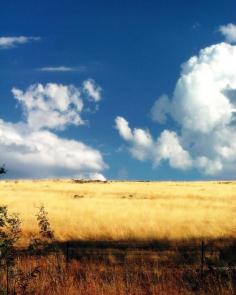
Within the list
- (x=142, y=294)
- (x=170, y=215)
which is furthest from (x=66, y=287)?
(x=170, y=215)

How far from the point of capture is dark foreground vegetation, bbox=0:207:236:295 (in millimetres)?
14133

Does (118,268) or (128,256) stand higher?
(128,256)

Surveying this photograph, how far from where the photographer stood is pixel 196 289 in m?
15.0

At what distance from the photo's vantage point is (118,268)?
61.0 ft

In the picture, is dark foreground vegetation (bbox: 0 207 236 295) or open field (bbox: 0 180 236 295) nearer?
dark foreground vegetation (bbox: 0 207 236 295)

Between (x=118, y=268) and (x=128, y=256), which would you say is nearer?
(x=118, y=268)

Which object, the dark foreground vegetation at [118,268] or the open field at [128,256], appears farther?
the open field at [128,256]

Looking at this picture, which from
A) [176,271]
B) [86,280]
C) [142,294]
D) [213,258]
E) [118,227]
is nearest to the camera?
[142,294]

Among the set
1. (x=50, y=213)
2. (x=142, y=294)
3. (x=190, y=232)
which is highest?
(x=50, y=213)

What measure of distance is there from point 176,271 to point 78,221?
53.2ft

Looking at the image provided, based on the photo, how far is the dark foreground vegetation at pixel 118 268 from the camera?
1413 centimetres

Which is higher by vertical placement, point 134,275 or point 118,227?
point 118,227

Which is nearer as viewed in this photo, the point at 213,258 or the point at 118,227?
the point at 213,258

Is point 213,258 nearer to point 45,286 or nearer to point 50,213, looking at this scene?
point 45,286
